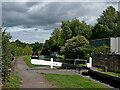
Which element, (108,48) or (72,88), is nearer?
(72,88)

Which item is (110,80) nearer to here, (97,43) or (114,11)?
(97,43)

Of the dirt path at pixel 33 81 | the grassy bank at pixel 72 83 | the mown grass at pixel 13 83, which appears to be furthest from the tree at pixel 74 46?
the mown grass at pixel 13 83

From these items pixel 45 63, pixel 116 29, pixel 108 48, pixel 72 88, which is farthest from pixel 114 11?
pixel 72 88

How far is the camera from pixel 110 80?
1265cm

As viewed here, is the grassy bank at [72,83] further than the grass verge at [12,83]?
Yes

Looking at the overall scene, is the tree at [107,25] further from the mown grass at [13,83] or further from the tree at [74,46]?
the mown grass at [13,83]

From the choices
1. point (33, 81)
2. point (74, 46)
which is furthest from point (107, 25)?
point (33, 81)

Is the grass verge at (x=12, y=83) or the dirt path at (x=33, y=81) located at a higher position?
the grass verge at (x=12, y=83)

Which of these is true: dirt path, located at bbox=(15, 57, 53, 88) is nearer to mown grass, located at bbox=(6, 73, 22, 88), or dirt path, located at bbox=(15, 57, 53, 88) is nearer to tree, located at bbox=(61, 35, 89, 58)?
mown grass, located at bbox=(6, 73, 22, 88)

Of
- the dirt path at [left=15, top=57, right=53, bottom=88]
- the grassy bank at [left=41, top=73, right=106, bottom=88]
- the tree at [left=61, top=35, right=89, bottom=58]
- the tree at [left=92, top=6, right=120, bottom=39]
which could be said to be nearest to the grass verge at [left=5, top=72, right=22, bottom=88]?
the dirt path at [left=15, top=57, right=53, bottom=88]

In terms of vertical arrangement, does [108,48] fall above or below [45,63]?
above

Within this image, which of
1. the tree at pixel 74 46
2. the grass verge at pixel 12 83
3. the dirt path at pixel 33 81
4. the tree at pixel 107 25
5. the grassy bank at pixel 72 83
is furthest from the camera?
the tree at pixel 107 25

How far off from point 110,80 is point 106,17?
28642mm

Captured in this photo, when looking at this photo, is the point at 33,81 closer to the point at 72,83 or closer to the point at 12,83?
the point at 12,83
